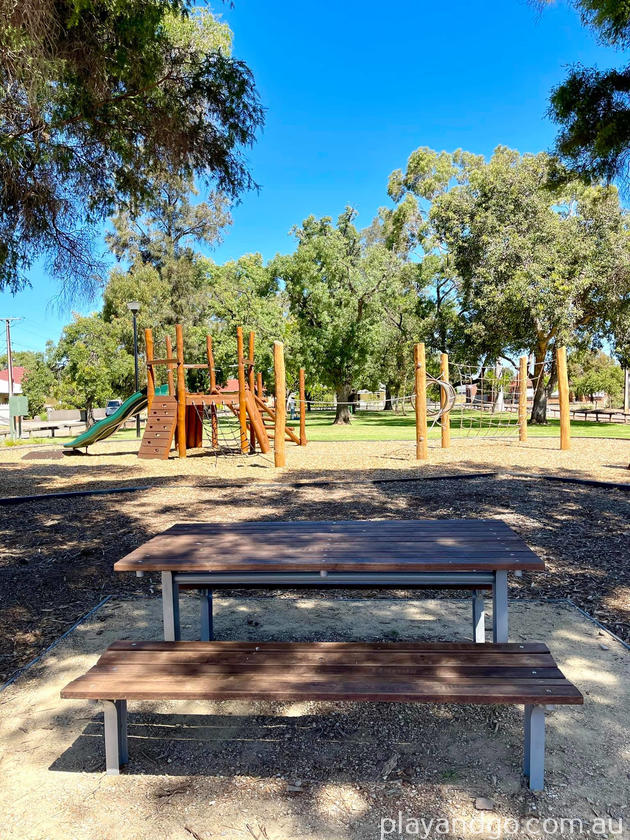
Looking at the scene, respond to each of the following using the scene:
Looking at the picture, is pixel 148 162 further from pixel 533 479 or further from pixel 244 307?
pixel 244 307

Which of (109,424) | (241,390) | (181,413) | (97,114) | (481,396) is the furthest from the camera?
(481,396)

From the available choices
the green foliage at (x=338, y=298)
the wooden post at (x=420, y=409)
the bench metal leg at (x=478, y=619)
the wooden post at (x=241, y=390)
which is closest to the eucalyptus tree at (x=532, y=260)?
the green foliage at (x=338, y=298)

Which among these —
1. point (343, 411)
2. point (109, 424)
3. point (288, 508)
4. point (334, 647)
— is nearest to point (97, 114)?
point (288, 508)

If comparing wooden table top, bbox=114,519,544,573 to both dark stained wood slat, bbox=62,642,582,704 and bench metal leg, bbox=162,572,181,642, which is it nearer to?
bench metal leg, bbox=162,572,181,642

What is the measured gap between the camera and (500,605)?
2803 millimetres

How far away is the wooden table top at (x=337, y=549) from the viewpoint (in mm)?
2646

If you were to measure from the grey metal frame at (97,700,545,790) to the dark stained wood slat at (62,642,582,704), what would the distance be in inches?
4.9

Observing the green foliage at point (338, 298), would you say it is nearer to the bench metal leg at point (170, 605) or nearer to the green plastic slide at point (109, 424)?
the green plastic slide at point (109, 424)

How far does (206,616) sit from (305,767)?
1.27 m

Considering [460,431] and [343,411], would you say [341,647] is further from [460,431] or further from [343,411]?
[343,411]

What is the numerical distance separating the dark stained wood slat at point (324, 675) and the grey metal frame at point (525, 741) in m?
0.12

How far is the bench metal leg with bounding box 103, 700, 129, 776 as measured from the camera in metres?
2.23

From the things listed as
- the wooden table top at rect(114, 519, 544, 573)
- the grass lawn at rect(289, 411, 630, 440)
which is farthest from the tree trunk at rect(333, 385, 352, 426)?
the wooden table top at rect(114, 519, 544, 573)

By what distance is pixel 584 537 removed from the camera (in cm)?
577
